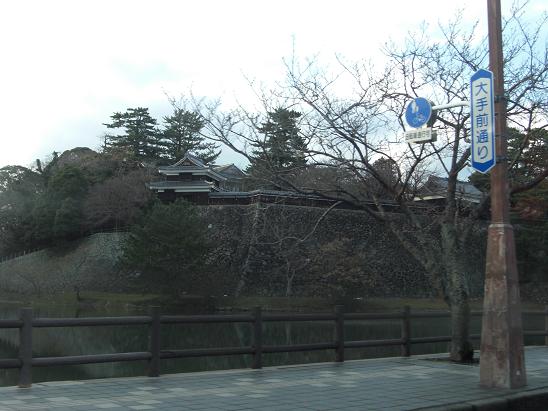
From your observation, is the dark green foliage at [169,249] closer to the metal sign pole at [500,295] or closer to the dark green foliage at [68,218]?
the dark green foliage at [68,218]

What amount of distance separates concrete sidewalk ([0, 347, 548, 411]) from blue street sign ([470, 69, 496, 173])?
3041mm

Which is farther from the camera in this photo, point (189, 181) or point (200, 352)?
point (189, 181)

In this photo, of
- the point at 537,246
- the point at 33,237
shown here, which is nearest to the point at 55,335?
the point at 33,237

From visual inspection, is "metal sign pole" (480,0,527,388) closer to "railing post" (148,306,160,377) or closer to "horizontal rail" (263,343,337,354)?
"horizontal rail" (263,343,337,354)

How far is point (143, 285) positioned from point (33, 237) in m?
17.1

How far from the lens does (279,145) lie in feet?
37.7

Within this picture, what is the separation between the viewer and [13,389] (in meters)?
7.16

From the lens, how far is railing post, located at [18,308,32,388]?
→ 24.1 feet

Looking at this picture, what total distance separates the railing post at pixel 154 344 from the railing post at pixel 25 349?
1.64 metres

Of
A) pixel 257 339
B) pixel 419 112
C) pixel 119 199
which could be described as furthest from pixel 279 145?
pixel 119 199

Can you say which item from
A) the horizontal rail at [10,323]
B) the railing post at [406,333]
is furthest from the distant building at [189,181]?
the horizontal rail at [10,323]

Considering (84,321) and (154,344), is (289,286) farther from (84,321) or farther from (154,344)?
(84,321)

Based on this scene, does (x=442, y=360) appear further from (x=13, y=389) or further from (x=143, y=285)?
(x=143, y=285)

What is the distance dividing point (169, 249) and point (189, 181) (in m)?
11.6
